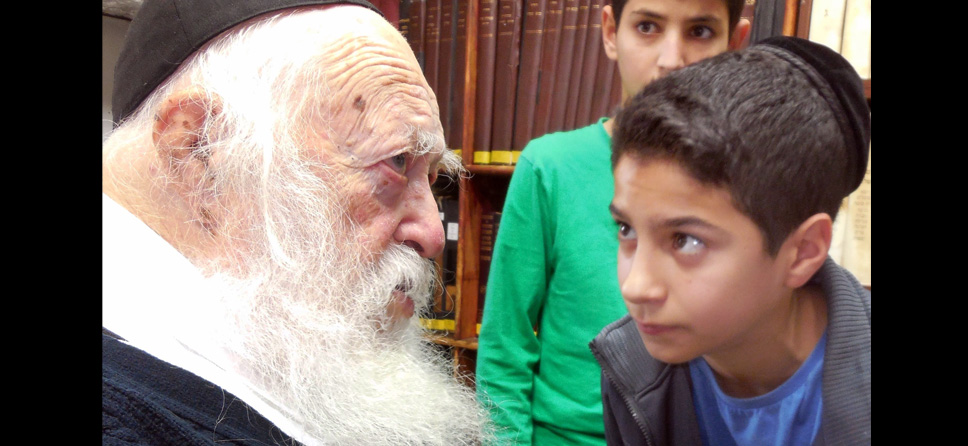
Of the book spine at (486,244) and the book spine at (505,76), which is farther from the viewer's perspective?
the book spine at (486,244)

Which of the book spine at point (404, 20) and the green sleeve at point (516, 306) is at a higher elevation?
the book spine at point (404, 20)

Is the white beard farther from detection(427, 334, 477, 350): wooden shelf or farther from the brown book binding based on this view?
the brown book binding

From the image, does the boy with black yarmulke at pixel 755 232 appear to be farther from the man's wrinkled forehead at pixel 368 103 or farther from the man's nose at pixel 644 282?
the man's wrinkled forehead at pixel 368 103

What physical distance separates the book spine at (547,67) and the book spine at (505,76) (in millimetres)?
38

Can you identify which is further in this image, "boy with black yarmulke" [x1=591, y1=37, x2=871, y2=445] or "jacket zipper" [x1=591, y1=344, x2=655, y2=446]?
"jacket zipper" [x1=591, y1=344, x2=655, y2=446]

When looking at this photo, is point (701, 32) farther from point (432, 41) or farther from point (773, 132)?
point (432, 41)

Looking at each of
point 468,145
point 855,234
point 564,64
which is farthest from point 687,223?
point 468,145

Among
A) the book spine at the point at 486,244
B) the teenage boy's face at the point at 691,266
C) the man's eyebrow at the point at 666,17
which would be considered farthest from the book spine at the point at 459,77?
the teenage boy's face at the point at 691,266

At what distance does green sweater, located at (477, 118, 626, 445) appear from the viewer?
608mm

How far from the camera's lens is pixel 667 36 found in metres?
0.54

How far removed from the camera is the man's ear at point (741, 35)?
1.72 ft

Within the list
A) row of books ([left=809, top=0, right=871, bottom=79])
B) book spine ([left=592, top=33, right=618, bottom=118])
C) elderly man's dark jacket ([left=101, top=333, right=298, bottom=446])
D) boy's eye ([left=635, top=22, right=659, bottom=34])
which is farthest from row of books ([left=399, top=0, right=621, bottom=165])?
elderly man's dark jacket ([left=101, top=333, right=298, bottom=446])

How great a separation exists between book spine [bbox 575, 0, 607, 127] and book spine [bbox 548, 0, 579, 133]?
0.08ft
